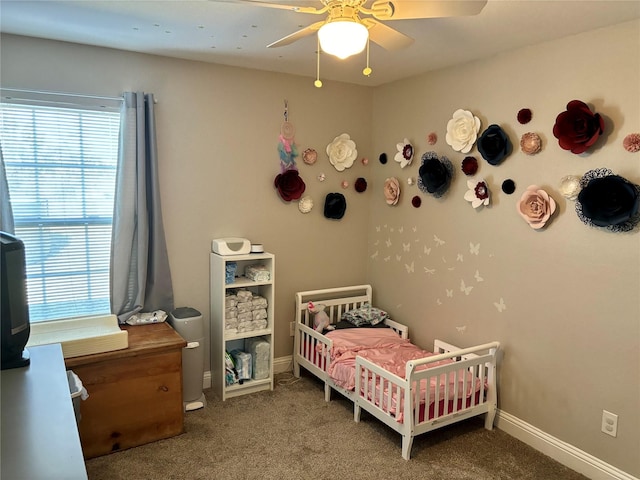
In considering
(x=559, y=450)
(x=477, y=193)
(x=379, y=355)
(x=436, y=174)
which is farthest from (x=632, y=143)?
(x=379, y=355)

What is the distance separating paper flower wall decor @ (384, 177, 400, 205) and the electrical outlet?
1965 mm

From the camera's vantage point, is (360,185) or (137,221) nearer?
(137,221)

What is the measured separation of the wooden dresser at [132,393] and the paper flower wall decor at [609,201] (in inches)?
93.1

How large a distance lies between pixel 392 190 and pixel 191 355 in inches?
76.5

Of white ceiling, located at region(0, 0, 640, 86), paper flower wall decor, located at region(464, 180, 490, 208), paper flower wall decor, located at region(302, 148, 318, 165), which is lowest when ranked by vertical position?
paper flower wall decor, located at region(464, 180, 490, 208)

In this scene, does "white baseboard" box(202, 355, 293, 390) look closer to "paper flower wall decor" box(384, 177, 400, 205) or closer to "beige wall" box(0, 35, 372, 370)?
"beige wall" box(0, 35, 372, 370)

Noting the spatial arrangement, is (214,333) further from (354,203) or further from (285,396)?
(354,203)

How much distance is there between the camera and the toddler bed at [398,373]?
8.71ft

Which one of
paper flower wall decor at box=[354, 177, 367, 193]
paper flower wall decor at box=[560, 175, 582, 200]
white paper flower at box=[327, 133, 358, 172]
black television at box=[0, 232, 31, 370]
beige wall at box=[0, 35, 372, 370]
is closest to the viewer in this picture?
black television at box=[0, 232, 31, 370]

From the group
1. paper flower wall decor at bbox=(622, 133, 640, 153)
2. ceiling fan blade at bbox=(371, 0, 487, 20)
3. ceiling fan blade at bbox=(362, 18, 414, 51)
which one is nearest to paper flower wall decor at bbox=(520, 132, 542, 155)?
paper flower wall decor at bbox=(622, 133, 640, 153)

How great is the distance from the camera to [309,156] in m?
3.69

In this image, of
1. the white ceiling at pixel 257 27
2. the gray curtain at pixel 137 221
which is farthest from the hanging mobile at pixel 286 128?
the gray curtain at pixel 137 221

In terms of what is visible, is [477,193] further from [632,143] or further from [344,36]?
[344,36]

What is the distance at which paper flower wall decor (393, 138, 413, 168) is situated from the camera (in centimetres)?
356
